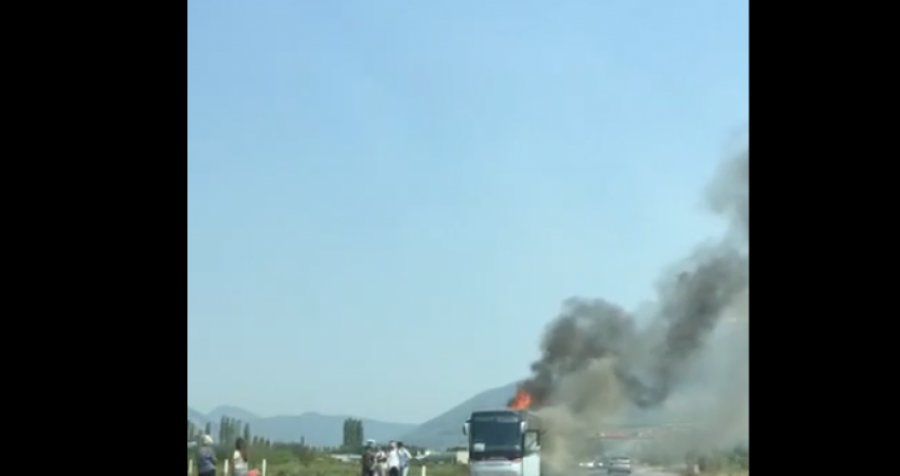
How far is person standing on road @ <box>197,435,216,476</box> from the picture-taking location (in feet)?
13.1

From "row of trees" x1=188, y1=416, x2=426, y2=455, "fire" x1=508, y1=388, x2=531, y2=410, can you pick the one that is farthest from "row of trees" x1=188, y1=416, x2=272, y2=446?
"fire" x1=508, y1=388, x2=531, y2=410

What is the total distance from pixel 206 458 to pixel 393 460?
1.09 metres

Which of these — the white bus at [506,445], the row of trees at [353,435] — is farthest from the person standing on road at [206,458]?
the white bus at [506,445]

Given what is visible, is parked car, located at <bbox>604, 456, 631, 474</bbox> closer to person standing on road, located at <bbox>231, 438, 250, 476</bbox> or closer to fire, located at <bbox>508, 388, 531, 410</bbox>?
fire, located at <bbox>508, 388, 531, 410</bbox>

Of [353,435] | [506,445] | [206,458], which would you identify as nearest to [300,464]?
[353,435]

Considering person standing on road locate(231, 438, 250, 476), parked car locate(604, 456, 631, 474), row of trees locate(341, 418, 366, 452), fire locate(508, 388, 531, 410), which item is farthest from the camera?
fire locate(508, 388, 531, 410)

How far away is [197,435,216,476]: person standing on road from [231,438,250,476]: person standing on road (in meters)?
0.17

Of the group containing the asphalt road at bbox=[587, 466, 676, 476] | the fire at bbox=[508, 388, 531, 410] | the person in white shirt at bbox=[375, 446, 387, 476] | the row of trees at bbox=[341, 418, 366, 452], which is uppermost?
the fire at bbox=[508, 388, 531, 410]

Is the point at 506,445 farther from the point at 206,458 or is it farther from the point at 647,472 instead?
the point at 206,458

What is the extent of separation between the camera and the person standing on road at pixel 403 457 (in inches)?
191
